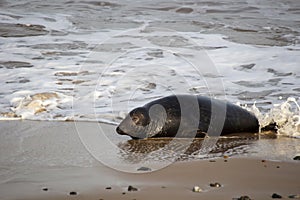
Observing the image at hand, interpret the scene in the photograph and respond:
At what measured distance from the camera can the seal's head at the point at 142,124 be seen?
17.6 feet

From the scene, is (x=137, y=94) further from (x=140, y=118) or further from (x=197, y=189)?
(x=197, y=189)

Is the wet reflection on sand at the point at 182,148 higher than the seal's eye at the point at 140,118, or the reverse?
the seal's eye at the point at 140,118

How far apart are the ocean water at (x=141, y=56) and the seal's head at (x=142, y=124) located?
0.80 m

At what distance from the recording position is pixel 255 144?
17.0 ft

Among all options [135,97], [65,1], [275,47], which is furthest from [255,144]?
[65,1]

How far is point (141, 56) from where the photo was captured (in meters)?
10.0

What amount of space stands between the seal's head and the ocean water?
2.63 ft

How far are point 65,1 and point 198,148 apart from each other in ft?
43.4

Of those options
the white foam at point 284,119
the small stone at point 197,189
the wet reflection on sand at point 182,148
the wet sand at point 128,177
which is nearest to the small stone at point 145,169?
the wet sand at point 128,177

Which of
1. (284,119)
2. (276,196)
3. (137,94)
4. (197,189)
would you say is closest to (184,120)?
(284,119)

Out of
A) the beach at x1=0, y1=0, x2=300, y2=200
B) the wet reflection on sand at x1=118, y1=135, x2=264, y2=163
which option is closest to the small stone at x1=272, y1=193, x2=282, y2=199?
the beach at x1=0, y1=0, x2=300, y2=200

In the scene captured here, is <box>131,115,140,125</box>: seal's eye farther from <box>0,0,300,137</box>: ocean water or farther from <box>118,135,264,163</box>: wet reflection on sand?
<box>0,0,300,137</box>: ocean water

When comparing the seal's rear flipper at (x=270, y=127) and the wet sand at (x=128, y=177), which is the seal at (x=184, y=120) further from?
the wet sand at (x=128, y=177)

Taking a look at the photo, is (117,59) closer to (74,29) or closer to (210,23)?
(74,29)
